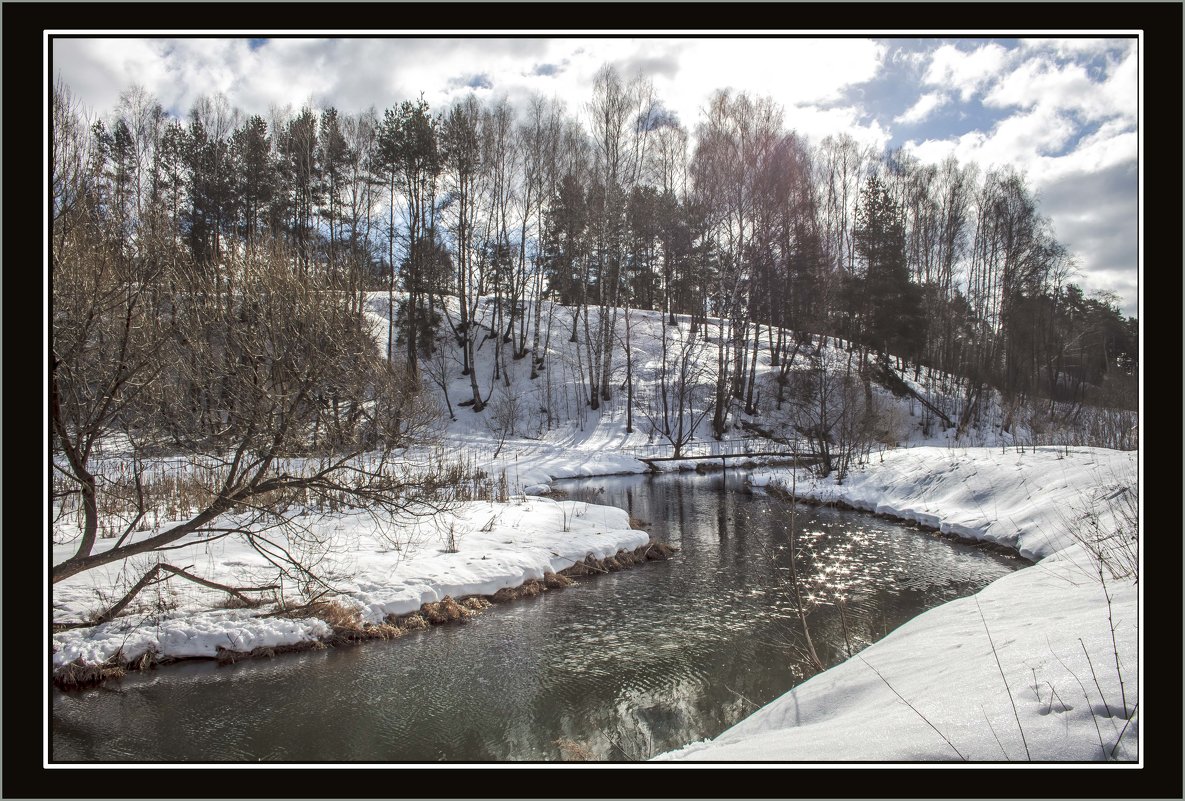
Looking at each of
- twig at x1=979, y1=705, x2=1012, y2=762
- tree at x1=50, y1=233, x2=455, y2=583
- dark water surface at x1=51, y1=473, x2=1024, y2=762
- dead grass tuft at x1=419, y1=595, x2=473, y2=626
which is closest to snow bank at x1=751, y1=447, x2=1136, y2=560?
dark water surface at x1=51, y1=473, x2=1024, y2=762

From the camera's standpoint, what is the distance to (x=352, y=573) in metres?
9.03

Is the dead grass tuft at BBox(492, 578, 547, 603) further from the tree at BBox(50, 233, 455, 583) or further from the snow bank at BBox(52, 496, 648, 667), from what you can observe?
the tree at BBox(50, 233, 455, 583)

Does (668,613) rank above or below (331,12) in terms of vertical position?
Answer: below

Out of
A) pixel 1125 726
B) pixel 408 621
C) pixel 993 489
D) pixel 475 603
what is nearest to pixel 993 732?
pixel 1125 726

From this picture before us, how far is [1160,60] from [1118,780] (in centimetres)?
340

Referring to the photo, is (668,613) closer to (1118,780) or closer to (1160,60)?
(1118,780)

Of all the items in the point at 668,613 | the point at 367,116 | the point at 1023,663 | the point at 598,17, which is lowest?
the point at 668,613

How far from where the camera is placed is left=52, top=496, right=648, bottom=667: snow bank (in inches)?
275

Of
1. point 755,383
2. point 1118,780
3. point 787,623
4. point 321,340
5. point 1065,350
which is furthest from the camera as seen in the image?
point 755,383

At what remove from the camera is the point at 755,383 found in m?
32.3

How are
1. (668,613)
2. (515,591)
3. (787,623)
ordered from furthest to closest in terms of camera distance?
1. (515,591)
2. (668,613)
3. (787,623)

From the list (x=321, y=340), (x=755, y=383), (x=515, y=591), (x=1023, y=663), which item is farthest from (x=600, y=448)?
(x=1023, y=663)

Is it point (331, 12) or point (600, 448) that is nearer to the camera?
point (331, 12)

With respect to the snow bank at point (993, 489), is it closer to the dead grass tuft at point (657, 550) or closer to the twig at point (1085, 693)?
the dead grass tuft at point (657, 550)
